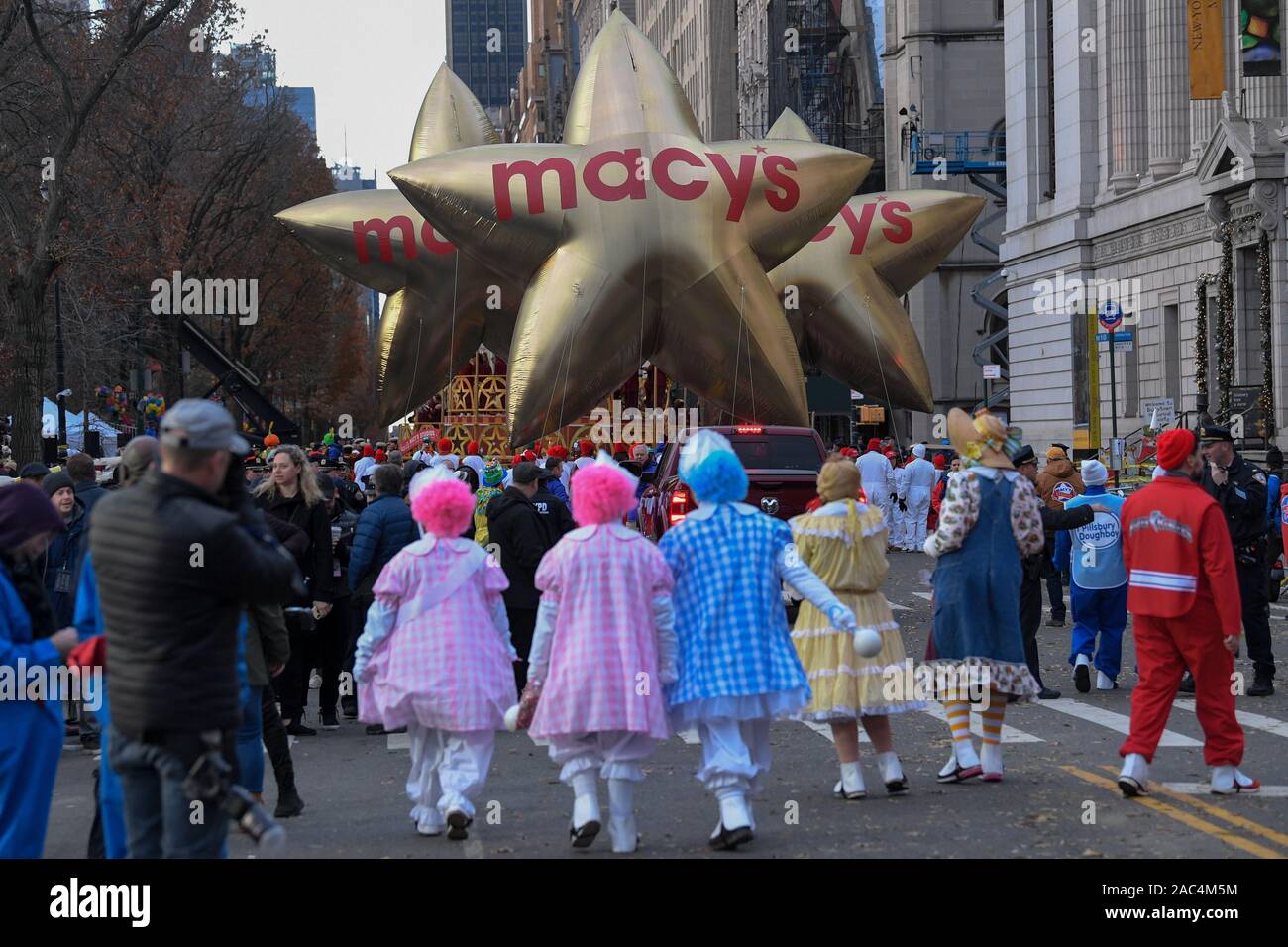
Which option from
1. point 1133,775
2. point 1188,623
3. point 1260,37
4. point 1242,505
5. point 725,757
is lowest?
point 1133,775

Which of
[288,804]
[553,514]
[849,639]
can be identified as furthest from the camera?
[553,514]

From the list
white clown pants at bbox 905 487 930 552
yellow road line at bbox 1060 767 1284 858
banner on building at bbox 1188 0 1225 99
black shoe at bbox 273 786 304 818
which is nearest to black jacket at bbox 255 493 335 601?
black shoe at bbox 273 786 304 818

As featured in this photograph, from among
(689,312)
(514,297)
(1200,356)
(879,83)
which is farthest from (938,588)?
(879,83)

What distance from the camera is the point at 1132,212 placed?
42.4m

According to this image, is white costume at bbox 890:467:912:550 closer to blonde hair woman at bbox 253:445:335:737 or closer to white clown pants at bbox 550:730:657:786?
blonde hair woman at bbox 253:445:335:737

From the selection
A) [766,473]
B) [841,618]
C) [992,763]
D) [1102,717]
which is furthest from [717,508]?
[766,473]

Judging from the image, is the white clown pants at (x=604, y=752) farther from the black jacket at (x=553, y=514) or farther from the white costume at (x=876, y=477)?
the white costume at (x=876, y=477)

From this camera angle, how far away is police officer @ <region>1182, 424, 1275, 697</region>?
43.2ft

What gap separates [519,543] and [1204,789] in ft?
17.1

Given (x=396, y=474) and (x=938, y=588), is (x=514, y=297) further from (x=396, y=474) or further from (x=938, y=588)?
(x=938, y=588)

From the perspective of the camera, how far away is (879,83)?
70500 millimetres

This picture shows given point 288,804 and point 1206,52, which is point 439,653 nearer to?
point 288,804

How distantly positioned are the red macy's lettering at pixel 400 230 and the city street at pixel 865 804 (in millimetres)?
12677
